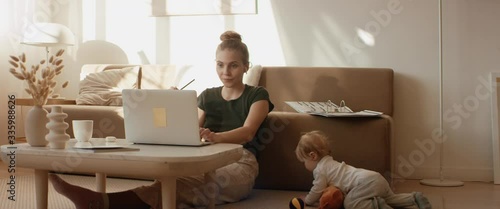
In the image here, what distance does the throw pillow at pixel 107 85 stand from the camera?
3.82 meters

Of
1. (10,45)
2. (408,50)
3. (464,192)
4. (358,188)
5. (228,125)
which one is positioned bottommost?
(464,192)

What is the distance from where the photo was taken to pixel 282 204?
2.69m

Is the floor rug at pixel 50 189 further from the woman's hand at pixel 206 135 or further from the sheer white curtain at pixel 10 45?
the sheer white curtain at pixel 10 45

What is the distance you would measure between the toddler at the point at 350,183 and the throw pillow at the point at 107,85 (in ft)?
5.37

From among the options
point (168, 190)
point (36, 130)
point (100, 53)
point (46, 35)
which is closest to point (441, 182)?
point (168, 190)

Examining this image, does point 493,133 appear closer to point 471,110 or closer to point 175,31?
point 471,110

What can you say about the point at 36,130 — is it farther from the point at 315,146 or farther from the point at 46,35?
the point at 46,35

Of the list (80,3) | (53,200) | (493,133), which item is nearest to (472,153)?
(493,133)

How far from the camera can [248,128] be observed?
8.78 ft

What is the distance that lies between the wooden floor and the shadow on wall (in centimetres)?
106

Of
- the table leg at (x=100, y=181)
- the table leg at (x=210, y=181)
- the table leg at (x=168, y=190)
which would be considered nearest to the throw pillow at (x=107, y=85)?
the table leg at (x=100, y=181)

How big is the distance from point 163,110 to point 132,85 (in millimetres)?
1844

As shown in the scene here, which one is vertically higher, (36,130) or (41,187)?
(36,130)

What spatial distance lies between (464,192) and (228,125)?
1283 mm
